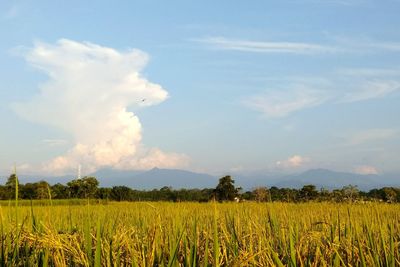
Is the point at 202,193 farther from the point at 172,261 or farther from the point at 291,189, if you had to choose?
the point at 172,261

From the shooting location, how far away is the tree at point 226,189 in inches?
977

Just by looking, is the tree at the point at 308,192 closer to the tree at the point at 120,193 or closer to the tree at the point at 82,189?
the tree at the point at 120,193

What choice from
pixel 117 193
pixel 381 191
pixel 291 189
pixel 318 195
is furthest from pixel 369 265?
pixel 117 193

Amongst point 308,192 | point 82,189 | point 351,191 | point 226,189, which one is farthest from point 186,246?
point 226,189

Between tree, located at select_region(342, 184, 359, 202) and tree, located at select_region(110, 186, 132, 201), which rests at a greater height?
tree, located at select_region(110, 186, 132, 201)

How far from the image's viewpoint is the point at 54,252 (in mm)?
2410

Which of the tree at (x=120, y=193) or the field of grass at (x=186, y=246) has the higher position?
the tree at (x=120, y=193)

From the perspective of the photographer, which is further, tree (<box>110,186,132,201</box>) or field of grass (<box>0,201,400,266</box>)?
tree (<box>110,186,132,201</box>)

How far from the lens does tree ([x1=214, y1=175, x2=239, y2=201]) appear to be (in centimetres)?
2481

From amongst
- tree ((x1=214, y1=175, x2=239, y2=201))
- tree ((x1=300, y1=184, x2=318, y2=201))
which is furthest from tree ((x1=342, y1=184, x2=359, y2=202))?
tree ((x1=214, y1=175, x2=239, y2=201))

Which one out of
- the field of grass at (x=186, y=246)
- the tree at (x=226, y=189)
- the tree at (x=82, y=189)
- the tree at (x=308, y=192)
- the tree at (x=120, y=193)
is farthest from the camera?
the tree at (x=120, y=193)

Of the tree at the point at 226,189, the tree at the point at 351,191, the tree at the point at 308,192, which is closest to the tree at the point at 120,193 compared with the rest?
the tree at the point at 226,189

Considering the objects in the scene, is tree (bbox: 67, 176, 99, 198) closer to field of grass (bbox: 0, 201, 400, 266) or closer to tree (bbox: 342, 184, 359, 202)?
field of grass (bbox: 0, 201, 400, 266)

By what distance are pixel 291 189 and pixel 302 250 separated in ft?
63.2
